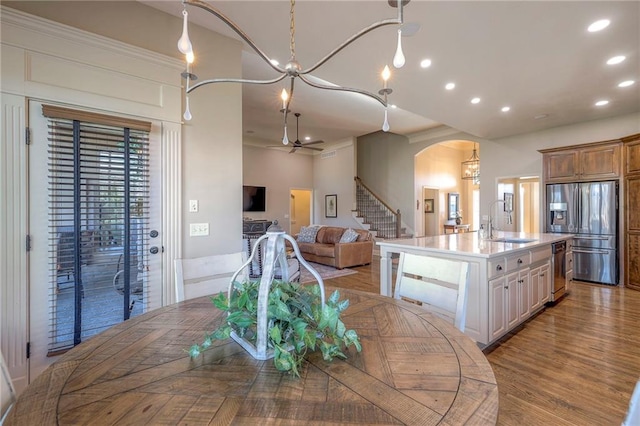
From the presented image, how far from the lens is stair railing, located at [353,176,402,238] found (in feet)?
27.5

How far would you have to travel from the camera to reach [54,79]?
2.07 meters

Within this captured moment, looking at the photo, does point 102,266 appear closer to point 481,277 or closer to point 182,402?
point 182,402

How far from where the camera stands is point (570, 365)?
234 cm

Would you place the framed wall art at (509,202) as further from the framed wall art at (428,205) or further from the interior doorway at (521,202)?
the framed wall art at (428,205)

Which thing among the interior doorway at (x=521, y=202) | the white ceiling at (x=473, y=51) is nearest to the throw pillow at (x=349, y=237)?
the white ceiling at (x=473, y=51)

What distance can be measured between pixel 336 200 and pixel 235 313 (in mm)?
8556

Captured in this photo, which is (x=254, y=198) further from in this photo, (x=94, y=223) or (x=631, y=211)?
(x=631, y=211)

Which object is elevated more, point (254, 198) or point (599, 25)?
point (599, 25)

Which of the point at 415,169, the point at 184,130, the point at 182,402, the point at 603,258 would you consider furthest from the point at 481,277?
the point at 415,169

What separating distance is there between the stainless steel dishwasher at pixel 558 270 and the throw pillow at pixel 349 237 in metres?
3.52

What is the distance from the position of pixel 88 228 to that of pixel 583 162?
7.06m

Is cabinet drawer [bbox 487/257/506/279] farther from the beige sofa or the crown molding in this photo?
the beige sofa

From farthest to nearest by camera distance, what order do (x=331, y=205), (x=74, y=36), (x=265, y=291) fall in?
(x=331, y=205) < (x=74, y=36) < (x=265, y=291)

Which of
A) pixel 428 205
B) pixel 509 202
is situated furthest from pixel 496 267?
pixel 428 205
